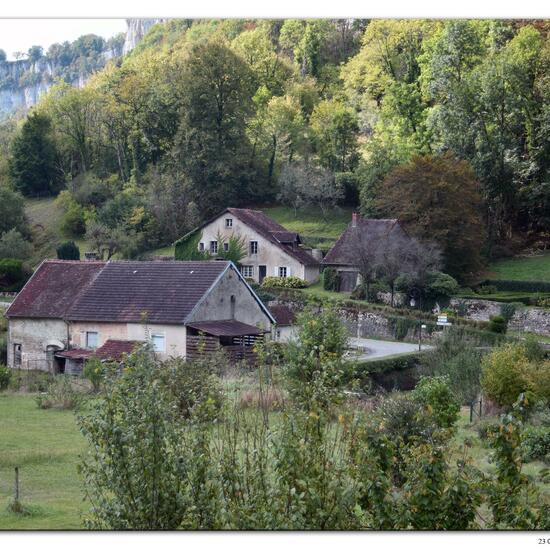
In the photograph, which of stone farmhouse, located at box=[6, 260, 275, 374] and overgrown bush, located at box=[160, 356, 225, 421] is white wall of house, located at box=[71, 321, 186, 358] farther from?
overgrown bush, located at box=[160, 356, 225, 421]

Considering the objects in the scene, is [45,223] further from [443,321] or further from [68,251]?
[443,321]

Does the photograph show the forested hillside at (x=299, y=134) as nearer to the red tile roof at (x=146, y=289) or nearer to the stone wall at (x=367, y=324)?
the red tile roof at (x=146, y=289)

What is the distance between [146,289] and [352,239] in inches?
189

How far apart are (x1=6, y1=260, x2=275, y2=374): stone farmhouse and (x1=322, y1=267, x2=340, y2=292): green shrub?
2097 mm

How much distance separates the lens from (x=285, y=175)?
19922mm

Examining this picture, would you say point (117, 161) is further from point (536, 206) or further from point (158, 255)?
point (536, 206)

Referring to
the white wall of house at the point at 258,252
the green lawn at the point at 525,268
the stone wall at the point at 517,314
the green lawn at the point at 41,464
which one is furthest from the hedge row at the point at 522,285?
the green lawn at the point at 41,464

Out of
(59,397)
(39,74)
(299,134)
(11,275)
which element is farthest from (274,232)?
(39,74)

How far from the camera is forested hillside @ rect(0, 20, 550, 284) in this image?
600 inches

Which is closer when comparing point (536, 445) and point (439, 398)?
point (536, 445)

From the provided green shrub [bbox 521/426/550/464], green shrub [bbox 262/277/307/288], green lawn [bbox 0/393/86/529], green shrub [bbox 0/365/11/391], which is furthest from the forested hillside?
green shrub [bbox 521/426/550/464]

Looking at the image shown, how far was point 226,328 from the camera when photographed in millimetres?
19969

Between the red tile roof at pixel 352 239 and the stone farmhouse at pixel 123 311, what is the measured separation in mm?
2055

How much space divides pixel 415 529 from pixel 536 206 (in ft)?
36.1
